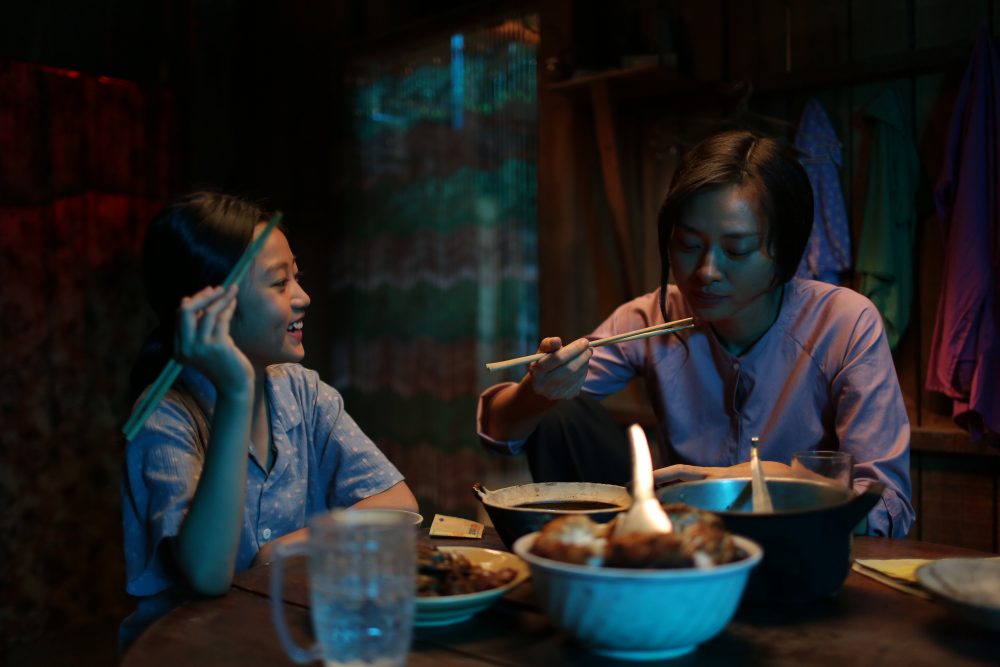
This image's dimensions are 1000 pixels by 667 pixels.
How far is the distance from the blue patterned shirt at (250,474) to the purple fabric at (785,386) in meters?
0.42

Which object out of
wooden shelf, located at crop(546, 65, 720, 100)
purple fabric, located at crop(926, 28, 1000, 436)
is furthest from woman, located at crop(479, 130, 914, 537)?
wooden shelf, located at crop(546, 65, 720, 100)

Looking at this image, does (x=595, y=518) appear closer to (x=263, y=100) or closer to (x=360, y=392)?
(x=360, y=392)

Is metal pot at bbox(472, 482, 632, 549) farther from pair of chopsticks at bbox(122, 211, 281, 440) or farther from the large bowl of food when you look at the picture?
Answer: pair of chopsticks at bbox(122, 211, 281, 440)

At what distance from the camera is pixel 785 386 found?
78.4 inches

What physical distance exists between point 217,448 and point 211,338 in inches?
6.8

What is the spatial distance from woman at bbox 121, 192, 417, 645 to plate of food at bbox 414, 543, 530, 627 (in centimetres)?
33

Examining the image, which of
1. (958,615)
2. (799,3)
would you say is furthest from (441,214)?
(958,615)

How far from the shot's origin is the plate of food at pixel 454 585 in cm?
100

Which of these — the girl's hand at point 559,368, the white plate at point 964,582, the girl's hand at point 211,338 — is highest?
the girl's hand at point 211,338

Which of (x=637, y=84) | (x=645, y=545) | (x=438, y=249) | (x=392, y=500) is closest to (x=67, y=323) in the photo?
(x=438, y=249)

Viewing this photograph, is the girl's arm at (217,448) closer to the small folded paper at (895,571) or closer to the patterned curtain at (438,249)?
the small folded paper at (895,571)

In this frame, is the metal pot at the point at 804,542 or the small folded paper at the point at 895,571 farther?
the small folded paper at the point at 895,571

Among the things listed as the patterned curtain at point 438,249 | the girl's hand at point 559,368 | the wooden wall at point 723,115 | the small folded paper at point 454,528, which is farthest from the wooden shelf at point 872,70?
the small folded paper at point 454,528

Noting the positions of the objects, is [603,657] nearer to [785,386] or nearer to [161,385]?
[161,385]
